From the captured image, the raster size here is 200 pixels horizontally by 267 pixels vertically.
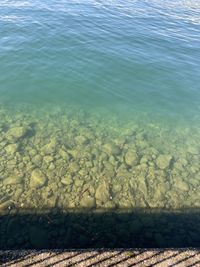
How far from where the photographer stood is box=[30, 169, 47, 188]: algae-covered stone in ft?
36.4

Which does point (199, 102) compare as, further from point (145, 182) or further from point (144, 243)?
point (144, 243)

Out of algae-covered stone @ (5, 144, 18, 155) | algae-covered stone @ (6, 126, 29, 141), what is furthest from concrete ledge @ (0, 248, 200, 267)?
algae-covered stone @ (6, 126, 29, 141)

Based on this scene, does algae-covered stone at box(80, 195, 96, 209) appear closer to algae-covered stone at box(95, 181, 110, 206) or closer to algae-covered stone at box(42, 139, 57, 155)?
algae-covered stone at box(95, 181, 110, 206)

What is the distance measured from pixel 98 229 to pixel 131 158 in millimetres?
4170

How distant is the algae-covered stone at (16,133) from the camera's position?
43.9 feet

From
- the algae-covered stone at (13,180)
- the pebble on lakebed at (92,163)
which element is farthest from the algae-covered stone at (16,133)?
the algae-covered stone at (13,180)

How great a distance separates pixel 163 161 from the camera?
12.7 metres

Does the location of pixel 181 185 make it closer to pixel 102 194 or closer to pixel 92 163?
pixel 102 194

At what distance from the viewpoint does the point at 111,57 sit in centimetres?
2056

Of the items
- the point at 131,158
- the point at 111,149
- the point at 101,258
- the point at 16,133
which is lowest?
the point at 101,258

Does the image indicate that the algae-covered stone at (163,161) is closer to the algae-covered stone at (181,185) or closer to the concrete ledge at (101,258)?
the algae-covered stone at (181,185)

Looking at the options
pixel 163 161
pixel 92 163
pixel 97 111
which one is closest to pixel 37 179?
pixel 92 163

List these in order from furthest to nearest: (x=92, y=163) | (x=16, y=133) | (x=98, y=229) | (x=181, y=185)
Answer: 1. (x=16, y=133)
2. (x=92, y=163)
3. (x=181, y=185)
4. (x=98, y=229)

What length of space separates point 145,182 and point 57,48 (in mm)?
13992
